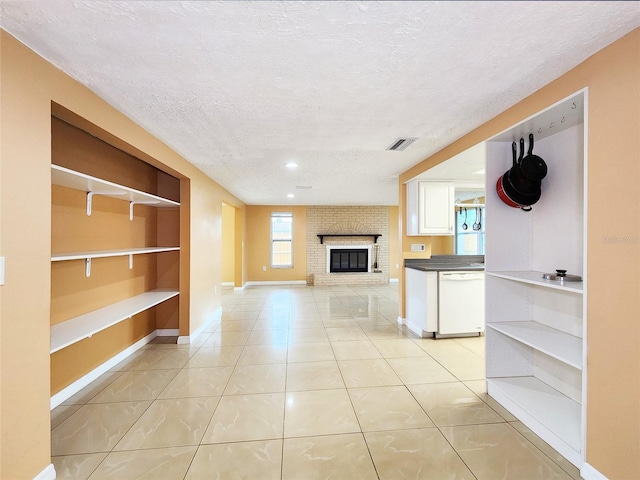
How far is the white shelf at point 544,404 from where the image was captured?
5.89 feet

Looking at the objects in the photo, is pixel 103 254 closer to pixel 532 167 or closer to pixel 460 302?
pixel 532 167

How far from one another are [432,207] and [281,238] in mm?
5022

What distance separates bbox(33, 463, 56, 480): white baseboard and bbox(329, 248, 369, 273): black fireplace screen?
6.91m

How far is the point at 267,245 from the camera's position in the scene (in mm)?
8227

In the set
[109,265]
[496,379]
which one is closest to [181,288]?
[109,265]

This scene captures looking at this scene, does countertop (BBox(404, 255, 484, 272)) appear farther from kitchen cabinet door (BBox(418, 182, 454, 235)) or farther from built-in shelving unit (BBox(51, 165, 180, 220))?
built-in shelving unit (BBox(51, 165, 180, 220))

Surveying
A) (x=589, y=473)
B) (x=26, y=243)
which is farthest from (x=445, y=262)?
(x=26, y=243)

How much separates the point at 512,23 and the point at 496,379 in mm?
2519

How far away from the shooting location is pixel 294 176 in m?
4.36

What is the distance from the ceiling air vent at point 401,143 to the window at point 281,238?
17.8ft

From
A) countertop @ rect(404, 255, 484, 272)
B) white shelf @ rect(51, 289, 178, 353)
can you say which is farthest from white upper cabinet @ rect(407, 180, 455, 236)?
white shelf @ rect(51, 289, 178, 353)

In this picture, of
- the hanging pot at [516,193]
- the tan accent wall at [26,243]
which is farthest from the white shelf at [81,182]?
the hanging pot at [516,193]

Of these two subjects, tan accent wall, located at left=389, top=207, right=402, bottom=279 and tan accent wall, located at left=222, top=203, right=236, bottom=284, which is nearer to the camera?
tan accent wall, located at left=222, top=203, right=236, bottom=284

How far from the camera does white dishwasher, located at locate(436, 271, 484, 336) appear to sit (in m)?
3.73
